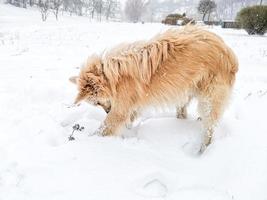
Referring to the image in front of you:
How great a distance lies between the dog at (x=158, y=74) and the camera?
3824 millimetres

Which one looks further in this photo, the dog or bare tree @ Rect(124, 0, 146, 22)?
bare tree @ Rect(124, 0, 146, 22)

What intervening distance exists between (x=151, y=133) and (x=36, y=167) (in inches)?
62.7

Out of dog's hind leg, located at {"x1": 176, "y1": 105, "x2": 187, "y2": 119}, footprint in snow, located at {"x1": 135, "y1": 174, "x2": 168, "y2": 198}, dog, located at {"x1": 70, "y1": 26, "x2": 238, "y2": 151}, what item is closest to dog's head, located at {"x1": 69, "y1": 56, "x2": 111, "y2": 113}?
dog, located at {"x1": 70, "y1": 26, "x2": 238, "y2": 151}

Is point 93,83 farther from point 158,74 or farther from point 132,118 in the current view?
point 132,118

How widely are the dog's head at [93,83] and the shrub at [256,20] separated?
63.0ft

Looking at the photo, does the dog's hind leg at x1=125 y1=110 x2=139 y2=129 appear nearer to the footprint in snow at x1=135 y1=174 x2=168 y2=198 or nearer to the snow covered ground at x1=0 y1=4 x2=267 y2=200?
the snow covered ground at x1=0 y1=4 x2=267 y2=200

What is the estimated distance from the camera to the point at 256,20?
20797mm

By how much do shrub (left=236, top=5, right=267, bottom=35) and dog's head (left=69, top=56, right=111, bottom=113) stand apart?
19.2 metres

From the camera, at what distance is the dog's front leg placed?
3979 mm

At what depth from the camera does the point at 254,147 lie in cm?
375

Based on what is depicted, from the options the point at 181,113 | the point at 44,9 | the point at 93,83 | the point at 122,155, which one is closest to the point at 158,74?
the point at 93,83

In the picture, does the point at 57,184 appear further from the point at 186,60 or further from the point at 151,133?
the point at 186,60

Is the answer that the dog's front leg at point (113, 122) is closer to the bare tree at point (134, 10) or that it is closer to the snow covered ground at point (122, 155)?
the snow covered ground at point (122, 155)

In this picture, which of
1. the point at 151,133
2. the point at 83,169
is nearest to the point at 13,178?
the point at 83,169
